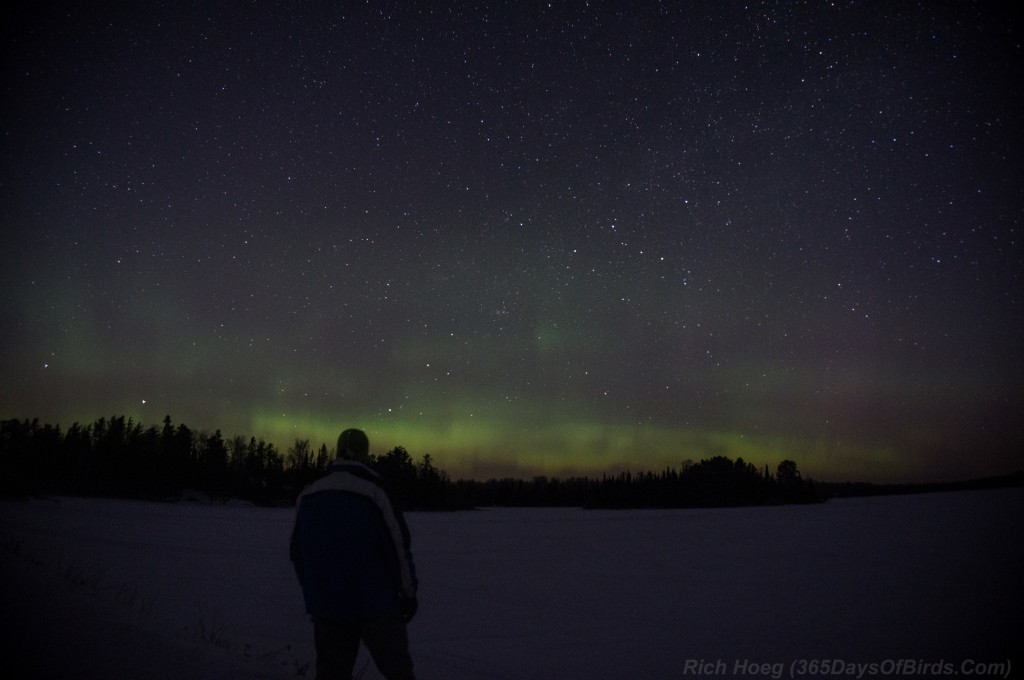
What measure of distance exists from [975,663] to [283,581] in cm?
1385

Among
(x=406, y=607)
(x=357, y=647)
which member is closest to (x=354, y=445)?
(x=406, y=607)

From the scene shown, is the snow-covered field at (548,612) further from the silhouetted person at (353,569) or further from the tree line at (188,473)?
the tree line at (188,473)

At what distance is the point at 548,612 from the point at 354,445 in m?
9.12

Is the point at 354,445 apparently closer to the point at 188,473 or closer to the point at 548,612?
the point at 548,612

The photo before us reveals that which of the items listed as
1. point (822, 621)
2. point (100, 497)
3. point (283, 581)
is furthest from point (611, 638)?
point (100, 497)

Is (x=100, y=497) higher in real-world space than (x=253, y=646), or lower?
lower

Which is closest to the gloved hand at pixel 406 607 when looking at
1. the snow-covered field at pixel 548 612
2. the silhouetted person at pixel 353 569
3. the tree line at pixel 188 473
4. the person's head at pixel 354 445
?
the silhouetted person at pixel 353 569

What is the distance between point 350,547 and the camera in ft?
10.8

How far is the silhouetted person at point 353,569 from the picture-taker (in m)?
3.31

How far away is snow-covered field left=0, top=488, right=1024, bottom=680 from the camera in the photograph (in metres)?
5.23

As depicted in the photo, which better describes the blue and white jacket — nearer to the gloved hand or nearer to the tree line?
the gloved hand

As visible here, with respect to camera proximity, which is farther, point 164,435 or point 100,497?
point 164,435

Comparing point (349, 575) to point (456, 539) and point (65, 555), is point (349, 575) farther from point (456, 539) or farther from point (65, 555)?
point (456, 539)

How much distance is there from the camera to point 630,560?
19.7 meters
